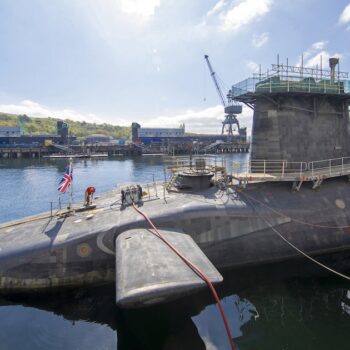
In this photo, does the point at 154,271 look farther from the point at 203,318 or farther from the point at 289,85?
the point at 289,85

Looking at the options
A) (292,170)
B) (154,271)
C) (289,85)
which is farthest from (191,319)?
(289,85)

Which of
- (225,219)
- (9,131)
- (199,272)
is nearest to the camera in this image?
(199,272)

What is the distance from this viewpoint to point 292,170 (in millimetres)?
23000

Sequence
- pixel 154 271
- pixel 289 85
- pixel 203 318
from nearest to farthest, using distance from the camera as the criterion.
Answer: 1. pixel 154 271
2. pixel 203 318
3. pixel 289 85

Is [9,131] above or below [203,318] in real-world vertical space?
above

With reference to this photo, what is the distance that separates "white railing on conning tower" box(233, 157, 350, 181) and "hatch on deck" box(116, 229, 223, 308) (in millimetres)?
8944

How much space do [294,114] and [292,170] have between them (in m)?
4.22

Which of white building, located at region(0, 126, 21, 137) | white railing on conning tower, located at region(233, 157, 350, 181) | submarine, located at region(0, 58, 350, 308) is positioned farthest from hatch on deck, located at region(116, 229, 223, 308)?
white building, located at region(0, 126, 21, 137)

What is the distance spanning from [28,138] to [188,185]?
15495 centimetres

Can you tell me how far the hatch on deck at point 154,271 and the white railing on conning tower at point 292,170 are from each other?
Answer: 29.3 ft

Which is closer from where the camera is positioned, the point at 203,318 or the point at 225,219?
the point at 203,318

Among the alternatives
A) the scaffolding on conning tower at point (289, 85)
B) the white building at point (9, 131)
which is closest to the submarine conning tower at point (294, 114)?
the scaffolding on conning tower at point (289, 85)

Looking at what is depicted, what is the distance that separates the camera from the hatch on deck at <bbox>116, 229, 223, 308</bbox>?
9.41m

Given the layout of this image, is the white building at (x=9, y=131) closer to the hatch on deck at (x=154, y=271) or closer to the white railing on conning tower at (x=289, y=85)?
the white railing on conning tower at (x=289, y=85)
